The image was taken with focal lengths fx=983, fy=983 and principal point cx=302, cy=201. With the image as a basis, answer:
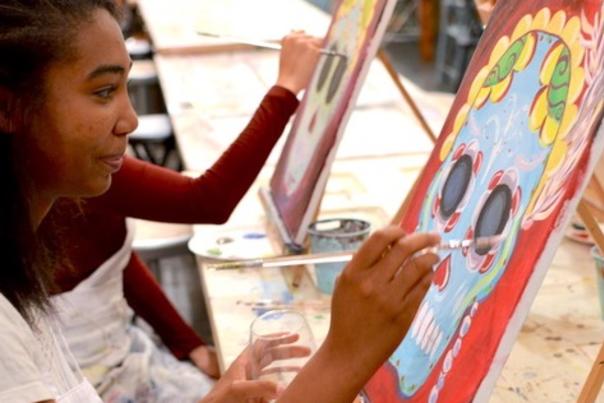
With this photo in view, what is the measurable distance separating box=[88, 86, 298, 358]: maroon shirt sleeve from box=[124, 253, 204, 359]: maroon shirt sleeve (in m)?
0.24

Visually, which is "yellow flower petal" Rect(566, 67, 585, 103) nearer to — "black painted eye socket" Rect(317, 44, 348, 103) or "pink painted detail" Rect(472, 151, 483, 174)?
"pink painted detail" Rect(472, 151, 483, 174)

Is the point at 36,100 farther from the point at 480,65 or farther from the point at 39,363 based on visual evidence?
the point at 480,65

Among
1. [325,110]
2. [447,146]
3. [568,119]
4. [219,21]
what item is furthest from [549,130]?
[219,21]

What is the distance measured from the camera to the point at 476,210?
1272 millimetres

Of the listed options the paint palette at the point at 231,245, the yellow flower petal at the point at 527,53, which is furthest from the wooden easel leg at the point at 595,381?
the paint palette at the point at 231,245

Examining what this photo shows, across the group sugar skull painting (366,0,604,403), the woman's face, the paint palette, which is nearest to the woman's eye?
the woman's face

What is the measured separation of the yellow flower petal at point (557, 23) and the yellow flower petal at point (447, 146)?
0.22 meters

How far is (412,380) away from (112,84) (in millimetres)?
524

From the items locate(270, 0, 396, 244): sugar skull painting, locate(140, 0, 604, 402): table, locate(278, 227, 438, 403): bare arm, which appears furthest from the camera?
locate(270, 0, 396, 244): sugar skull painting

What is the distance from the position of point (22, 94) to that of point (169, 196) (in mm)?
731

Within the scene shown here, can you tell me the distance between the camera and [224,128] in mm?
2902

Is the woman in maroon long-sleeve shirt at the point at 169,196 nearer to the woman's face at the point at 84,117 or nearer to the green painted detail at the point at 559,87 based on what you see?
the woman's face at the point at 84,117

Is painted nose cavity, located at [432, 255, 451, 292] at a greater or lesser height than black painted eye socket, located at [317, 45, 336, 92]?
greater

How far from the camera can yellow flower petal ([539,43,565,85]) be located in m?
1.22
